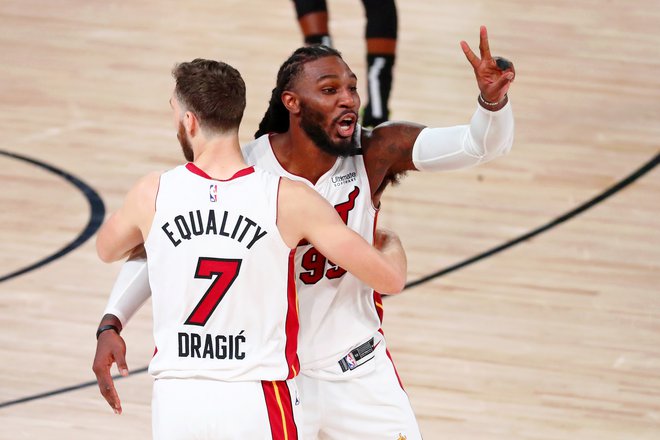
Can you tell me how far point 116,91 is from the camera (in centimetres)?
946

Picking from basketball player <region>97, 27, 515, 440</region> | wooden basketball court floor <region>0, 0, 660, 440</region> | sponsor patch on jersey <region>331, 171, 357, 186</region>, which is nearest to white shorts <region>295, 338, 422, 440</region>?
basketball player <region>97, 27, 515, 440</region>

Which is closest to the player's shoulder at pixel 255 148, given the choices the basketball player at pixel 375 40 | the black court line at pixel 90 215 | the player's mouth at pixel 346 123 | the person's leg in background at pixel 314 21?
the player's mouth at pixel 346 123

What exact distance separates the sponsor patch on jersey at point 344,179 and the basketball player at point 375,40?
150 inches

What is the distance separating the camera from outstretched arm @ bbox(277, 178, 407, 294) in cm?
344

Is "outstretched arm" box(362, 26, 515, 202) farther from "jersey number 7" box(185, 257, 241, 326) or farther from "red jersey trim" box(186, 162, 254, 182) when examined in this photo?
"jersey number 7" box(185, 257, 241, 326)

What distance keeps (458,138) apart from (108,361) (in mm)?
1292

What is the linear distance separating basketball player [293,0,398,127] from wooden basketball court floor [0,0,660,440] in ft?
2.06

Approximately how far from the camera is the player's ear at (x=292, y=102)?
3.95 m

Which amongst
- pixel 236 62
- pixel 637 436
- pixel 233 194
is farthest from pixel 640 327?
pixel 236 62

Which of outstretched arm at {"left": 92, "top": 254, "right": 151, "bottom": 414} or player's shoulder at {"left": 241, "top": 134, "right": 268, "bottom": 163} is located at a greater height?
player's shoulder at {"left": 241, "top": 134, "right": 268, "bottom": 163}

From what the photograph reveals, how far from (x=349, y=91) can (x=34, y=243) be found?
393 centimetres

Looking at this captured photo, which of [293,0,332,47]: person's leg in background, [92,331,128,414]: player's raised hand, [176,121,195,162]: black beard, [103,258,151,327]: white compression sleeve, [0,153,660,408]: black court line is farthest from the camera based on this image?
[293,0,332,47]: person's leg in background

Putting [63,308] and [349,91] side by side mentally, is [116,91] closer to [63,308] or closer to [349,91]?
[63,308]

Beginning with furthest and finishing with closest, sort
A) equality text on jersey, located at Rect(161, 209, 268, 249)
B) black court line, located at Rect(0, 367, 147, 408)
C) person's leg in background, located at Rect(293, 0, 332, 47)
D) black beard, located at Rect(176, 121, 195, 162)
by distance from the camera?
person's leg in background, located at Rect(293, 0, 332, 47) < black court line, located at Rect(0, 367, 147, 408) < black beard, located at Rect(176, 121, 195, 162) < equality text on jersey, located at Rect(161, 209, 268, 249)
